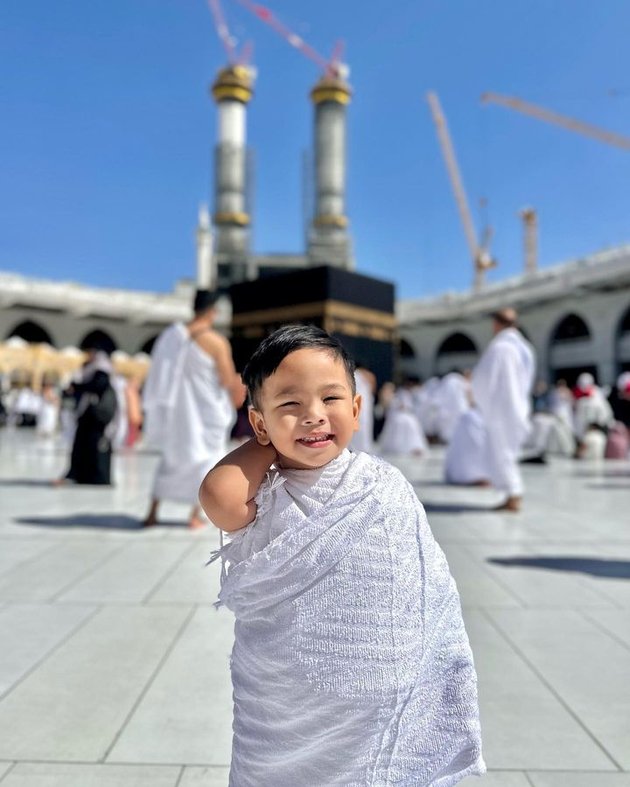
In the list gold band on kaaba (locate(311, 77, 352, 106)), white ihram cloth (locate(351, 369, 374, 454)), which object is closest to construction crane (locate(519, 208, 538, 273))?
gold band on kaaba (locate(311, 77, 352, 106))

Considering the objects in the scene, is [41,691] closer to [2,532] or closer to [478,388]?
[2,532]

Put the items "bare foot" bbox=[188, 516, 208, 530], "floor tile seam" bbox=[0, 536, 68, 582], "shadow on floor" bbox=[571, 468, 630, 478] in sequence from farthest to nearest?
"shadow on floor" bbox=[571, 468, 630, 478] → "bare foot" bbox=[188, 516, 208, 530] → "floor tile seam" bbox=[0, 536, 68, 582]

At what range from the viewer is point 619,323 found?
22719 mm

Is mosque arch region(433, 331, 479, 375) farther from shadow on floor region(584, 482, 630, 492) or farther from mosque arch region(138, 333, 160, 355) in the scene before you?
shadow on floor region(584, 482, 630, 492)

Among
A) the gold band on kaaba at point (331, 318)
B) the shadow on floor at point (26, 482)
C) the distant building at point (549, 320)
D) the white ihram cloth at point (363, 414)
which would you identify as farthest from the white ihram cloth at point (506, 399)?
the distant building at point (549, 320)

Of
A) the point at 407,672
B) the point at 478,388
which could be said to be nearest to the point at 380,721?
the point at 407,672

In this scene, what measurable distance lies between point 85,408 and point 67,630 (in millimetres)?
4029

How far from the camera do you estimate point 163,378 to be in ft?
14.1

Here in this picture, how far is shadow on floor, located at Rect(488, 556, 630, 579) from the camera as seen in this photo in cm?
333

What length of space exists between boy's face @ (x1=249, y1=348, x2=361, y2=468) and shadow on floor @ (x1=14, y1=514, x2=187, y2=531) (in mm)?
3529

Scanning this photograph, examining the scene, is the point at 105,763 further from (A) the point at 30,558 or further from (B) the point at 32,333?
(B) the point at 32,333

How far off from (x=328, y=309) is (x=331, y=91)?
22.2m

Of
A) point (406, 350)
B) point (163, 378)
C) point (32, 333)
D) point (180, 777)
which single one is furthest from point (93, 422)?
point (406, 350)

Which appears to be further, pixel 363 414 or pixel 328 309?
pixel 328 309
